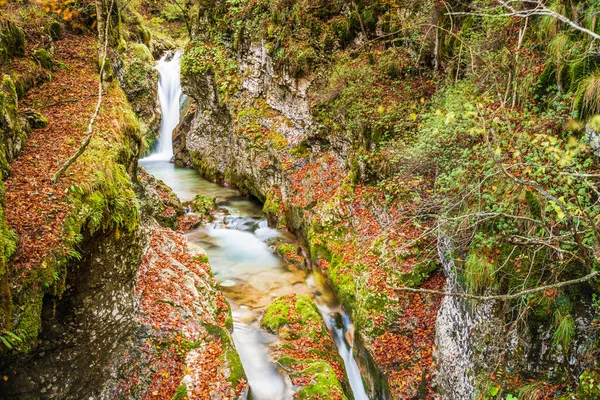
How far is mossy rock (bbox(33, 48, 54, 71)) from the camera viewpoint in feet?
27.9

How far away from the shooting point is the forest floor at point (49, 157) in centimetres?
454

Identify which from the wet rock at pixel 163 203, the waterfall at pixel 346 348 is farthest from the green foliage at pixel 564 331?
the wet rock at pixel 163 203

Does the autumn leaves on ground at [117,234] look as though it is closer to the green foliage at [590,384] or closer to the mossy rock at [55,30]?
the mossy rock at [55,30]

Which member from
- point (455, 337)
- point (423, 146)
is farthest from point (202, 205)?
point (455, 337)

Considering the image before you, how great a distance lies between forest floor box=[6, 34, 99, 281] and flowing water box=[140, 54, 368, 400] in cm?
464

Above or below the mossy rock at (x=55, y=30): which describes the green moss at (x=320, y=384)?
below

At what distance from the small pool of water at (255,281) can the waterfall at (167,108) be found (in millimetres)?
6406

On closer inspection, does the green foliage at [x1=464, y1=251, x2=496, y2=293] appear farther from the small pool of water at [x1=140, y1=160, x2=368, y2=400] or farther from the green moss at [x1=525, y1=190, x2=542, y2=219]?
the small pool of water at [x1=140, y1=160, x2=368, y2=400]

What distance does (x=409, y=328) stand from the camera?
7336mm

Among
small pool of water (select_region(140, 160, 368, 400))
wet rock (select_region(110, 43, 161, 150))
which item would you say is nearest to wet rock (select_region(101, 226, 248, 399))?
small pool of water (select_region(140, 160, 368, 400))

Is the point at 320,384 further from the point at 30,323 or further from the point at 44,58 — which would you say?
the point at 44,58

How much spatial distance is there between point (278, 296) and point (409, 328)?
153 inches

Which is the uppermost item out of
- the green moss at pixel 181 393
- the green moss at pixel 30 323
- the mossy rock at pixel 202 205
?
the green moss at pixel 30 323

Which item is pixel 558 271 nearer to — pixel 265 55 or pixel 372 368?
pixel 372 368
